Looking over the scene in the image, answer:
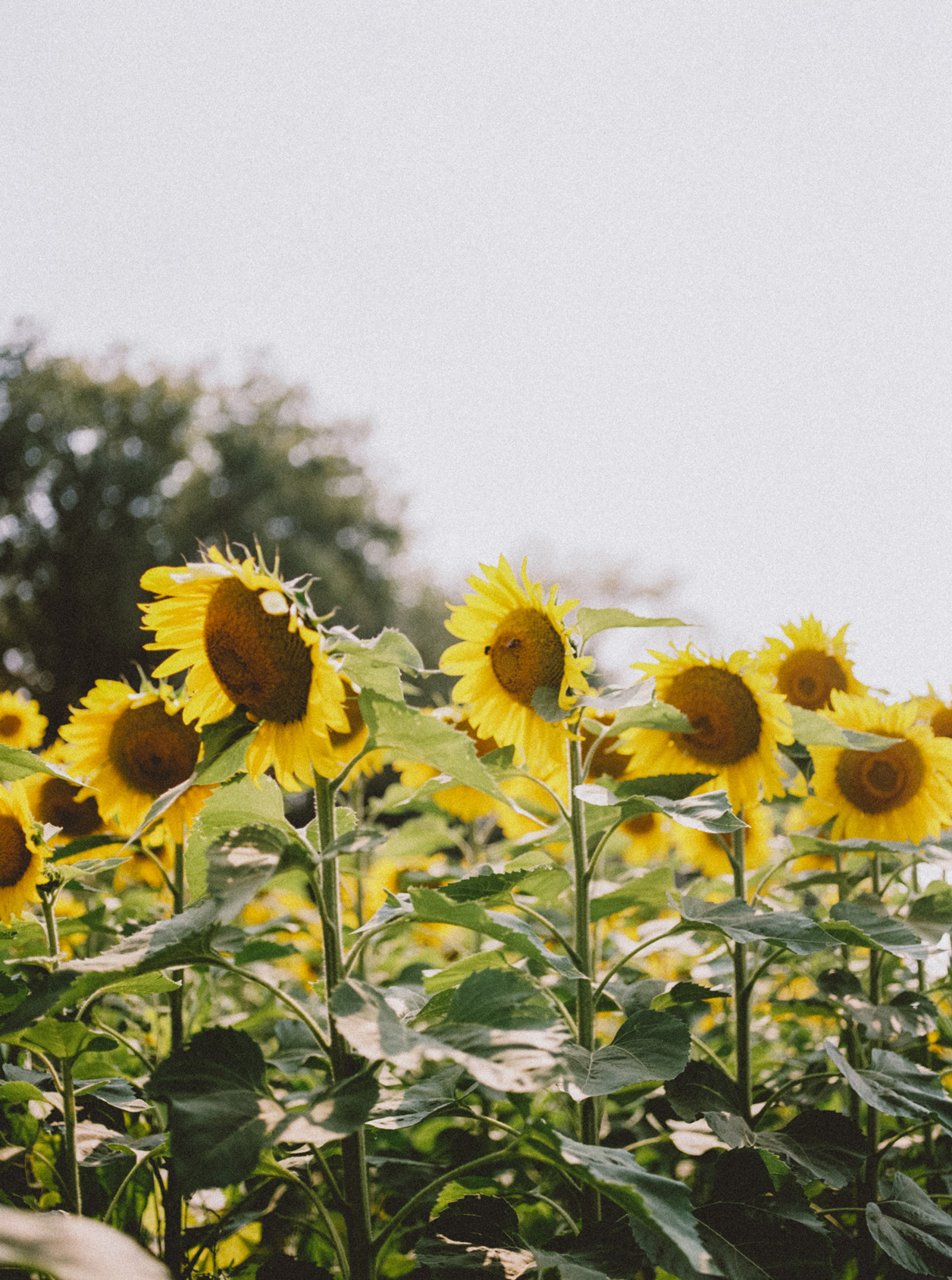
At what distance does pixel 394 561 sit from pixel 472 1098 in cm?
2257

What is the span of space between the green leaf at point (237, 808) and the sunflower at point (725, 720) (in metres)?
0.78

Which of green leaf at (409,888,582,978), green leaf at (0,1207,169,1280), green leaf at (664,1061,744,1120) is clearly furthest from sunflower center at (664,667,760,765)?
green leaf at (0,1207,169,1280)

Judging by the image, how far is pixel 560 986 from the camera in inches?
58.1

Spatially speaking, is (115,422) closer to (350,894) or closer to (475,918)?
(350,894)

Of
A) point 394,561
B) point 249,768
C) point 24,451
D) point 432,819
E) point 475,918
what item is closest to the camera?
point 475,918

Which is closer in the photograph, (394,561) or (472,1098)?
(472,1098)

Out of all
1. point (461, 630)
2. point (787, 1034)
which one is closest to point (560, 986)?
point (461, 630)

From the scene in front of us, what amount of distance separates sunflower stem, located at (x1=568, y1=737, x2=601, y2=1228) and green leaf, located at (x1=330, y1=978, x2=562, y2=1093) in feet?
1.16

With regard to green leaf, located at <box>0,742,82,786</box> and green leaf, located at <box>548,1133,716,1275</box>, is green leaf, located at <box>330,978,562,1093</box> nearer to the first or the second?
green leaf, located at <box>548,1133,716,1275</box>

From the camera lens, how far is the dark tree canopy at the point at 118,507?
1933 centimetres

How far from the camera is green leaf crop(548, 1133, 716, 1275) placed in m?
0.81

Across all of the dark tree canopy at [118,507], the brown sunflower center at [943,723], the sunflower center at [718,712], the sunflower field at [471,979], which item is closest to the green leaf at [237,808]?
the sunflower field at [471,979]

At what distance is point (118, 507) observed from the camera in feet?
67.4

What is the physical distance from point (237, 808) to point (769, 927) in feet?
2.58
